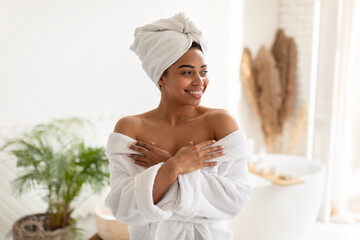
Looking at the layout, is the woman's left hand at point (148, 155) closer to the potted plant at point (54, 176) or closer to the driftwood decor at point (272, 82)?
the potted plant at point (54, 176)

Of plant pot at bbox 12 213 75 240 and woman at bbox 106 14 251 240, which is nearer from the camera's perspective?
woman at bbox 106 14 251 240

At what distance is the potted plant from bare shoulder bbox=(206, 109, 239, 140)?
1.46m

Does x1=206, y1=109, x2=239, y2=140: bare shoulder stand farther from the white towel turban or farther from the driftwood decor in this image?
the driftwood decor

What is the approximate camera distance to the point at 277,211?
3.17m

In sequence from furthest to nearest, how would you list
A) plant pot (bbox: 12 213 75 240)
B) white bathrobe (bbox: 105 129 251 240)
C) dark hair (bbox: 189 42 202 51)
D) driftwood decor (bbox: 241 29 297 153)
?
driftwood decor (bbox: 241 29 297 153), plant pot (bbox: 12 213 75 240), dark hair (bbox: 189 42 202 51), white bathrobe (bbox: 105 129 251 240)

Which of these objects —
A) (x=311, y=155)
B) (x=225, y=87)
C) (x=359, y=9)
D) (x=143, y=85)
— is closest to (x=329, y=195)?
(x=311, y=155)

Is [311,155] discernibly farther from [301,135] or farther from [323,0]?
[323,0]

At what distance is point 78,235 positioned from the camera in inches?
111

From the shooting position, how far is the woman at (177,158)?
1340 millimetres

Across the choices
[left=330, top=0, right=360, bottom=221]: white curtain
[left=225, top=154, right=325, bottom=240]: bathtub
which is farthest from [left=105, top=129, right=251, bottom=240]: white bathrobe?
[left=330, top=0, right=360, bottom=221]: white curtain

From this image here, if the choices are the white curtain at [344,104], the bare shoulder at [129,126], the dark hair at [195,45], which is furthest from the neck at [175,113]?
the white curtain at [344,104]

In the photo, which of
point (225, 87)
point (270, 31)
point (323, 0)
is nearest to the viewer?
point (323, 0)

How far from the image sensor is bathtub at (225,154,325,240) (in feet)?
10.3

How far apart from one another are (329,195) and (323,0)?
1.94 m
